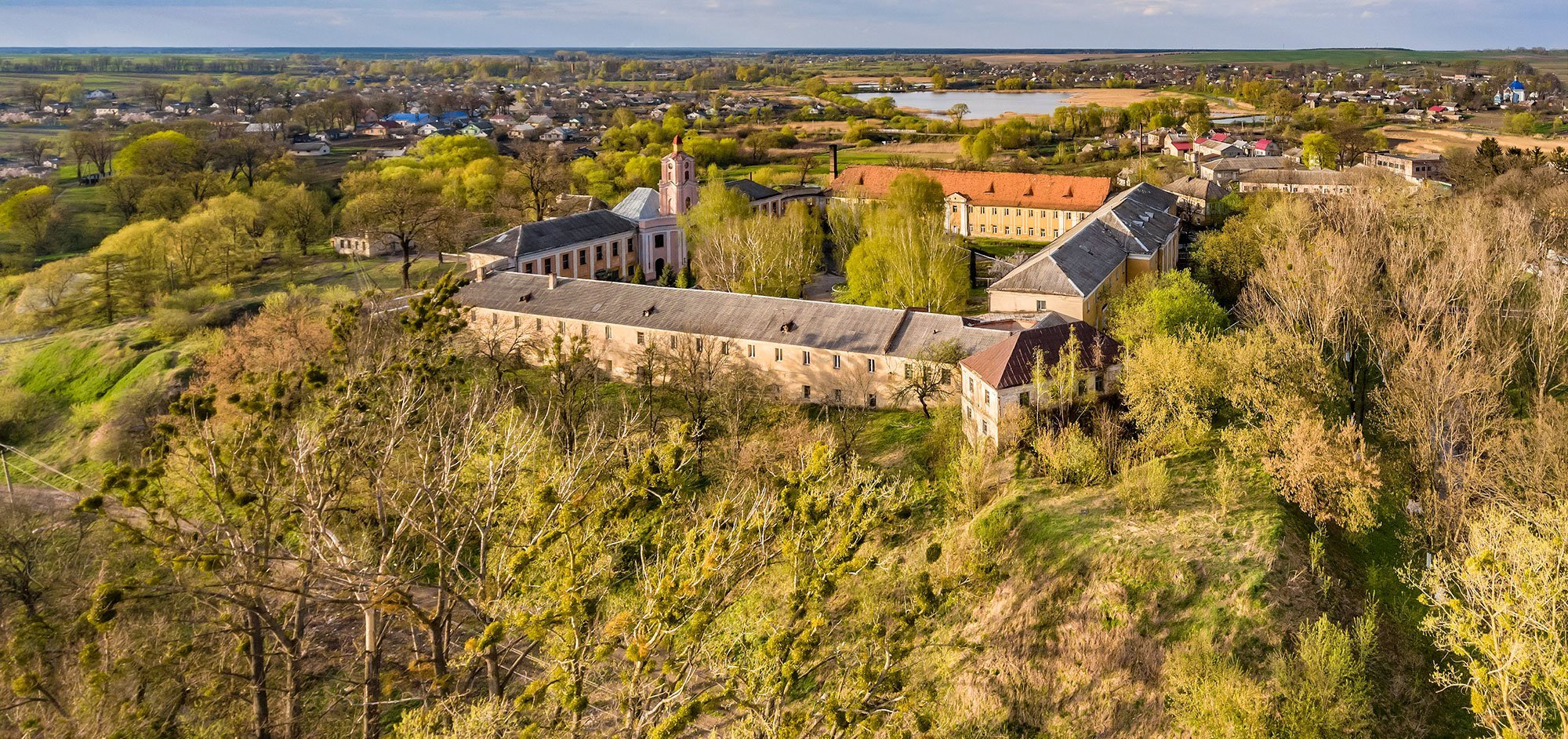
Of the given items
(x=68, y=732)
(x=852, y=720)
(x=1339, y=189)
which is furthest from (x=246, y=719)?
(x=1339, y=189)

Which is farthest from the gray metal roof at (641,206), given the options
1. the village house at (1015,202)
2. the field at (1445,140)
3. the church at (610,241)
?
the field at (1445,140)

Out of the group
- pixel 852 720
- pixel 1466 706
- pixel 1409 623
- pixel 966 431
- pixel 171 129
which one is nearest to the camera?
pixel 852 720

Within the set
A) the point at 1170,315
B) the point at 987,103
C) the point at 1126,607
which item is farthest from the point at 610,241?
the point at 987,103

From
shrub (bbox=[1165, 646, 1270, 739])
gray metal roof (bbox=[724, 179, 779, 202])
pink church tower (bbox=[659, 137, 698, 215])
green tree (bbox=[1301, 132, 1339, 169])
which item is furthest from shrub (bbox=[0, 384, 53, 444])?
green tree (bbox=[1301, 132, 1339, 169])

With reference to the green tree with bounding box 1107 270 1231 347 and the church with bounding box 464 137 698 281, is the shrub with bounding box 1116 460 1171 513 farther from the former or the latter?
the church with bounding box 464 137 698 281

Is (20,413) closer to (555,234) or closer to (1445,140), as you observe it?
(555,234)

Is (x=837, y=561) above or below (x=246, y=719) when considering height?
above

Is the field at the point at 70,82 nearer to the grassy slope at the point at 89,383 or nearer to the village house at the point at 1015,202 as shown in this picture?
the grassy slope at the point at 89,383

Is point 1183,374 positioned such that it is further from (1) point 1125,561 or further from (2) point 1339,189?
(2) point 1339,189
